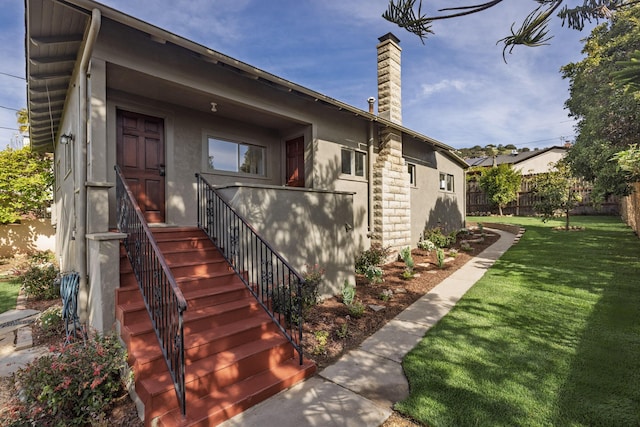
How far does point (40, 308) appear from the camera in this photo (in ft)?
21.6

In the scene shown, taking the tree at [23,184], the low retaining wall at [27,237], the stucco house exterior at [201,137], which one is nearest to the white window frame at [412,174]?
the stucco house exterior at [201,137]

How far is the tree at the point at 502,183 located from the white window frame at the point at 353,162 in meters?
15.2

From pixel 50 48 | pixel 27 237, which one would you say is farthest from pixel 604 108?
pixel 27 237

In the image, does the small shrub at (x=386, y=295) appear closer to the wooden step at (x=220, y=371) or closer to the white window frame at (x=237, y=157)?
the wooden step at (x=220, y=371)

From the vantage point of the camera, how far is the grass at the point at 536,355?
2.89 metres

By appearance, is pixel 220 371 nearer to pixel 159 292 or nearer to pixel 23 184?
pixel 159 292

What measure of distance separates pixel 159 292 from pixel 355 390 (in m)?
2.44

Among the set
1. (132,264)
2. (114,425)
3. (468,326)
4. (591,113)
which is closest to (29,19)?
(132,264)

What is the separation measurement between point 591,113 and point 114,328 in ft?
47.8

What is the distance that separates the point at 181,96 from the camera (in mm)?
6008

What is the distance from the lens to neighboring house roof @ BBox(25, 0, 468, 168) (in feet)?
13.6

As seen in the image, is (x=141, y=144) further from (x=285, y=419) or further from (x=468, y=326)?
(x=468, y=326)

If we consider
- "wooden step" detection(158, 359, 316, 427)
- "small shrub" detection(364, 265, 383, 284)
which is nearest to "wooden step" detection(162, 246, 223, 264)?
"wooden step" detection(158, 359, 316, 427)

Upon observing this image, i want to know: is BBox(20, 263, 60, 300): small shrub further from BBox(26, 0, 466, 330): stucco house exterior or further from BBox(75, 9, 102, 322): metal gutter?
BBox(75, 9, 102, 322): metal gutter
